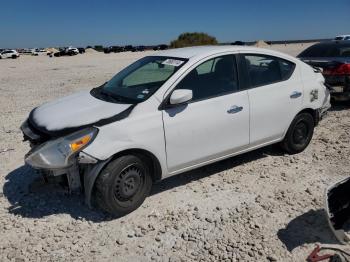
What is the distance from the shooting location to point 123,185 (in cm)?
416

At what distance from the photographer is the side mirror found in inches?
169

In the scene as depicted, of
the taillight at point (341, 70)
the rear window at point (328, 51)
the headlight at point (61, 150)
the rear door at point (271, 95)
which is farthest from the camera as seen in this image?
the rear window at point (328, 51)

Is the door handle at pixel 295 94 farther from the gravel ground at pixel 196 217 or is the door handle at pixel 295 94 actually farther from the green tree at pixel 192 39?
the green tree at pixel 192 39

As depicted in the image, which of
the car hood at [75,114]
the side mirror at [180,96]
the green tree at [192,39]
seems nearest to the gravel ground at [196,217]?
the car hood at [75,114]

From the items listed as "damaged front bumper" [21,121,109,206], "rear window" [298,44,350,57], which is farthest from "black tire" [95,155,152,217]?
"rear window" [298,44,350,57]

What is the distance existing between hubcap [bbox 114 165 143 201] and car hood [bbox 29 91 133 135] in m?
0.60

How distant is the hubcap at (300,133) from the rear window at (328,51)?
11.8 ft

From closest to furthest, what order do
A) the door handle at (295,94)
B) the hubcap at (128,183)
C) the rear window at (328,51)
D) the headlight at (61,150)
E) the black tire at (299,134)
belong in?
the headlight at (61,150) < the hubcap at (128,183) < the door handle at (295,94) < the black tire at (299,134) < the rear window at (328,51)

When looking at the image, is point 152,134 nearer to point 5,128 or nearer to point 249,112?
point 249,112

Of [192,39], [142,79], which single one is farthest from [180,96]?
[192,39]

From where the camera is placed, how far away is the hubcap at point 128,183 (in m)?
4.14

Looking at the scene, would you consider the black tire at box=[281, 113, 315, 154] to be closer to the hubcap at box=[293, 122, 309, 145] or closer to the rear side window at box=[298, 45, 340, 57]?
the hubcap at box=[293, 122, 309, 145]

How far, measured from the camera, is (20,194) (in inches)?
193

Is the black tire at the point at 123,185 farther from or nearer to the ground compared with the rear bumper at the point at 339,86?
nearer to the ground
